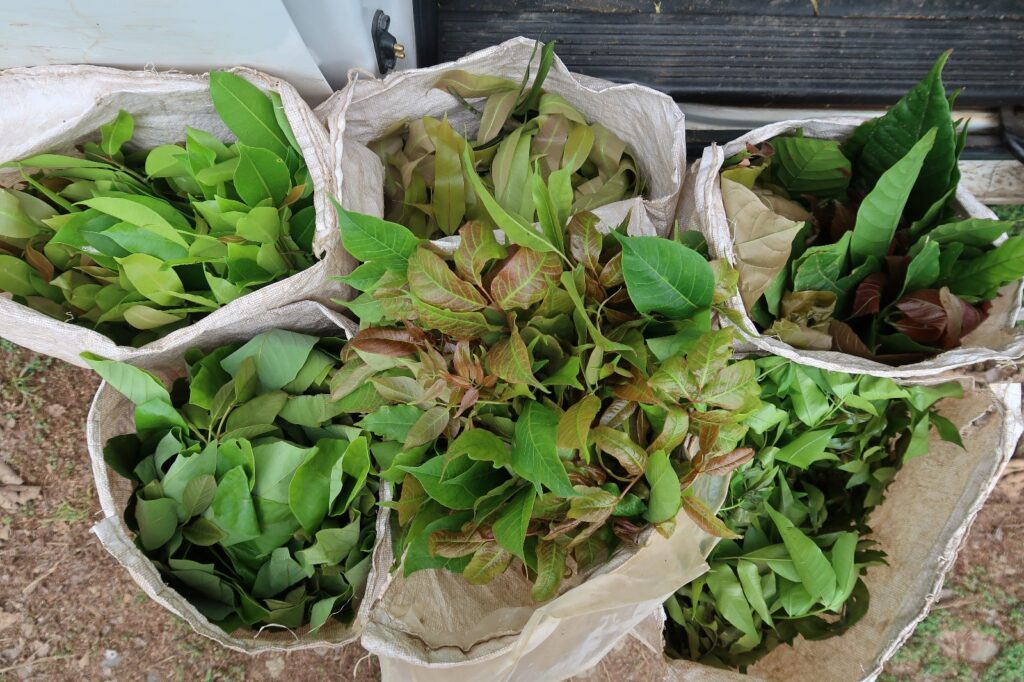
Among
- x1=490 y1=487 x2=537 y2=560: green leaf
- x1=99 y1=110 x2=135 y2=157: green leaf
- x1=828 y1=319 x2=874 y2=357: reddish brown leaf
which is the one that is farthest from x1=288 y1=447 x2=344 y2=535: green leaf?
x1=828 y1=319 x2=874 y2=357: reddish brown leaf

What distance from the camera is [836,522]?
0.96 metres

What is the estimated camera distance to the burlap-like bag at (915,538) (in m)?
0.88

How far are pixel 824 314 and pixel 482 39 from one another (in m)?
0.71

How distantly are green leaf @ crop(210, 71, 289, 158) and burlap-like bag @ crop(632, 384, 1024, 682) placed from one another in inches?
31.7

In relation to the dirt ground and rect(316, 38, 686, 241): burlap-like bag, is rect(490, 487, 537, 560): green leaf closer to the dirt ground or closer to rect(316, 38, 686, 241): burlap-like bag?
rect(316, 38, 686, 241): burlap-like bag

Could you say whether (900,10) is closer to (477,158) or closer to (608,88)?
(608,88)

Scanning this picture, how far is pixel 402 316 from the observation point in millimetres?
670

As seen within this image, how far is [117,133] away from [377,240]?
0.42 meters

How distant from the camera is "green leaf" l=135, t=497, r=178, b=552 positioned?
76 centimetres

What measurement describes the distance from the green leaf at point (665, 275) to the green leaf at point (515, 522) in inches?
8.5

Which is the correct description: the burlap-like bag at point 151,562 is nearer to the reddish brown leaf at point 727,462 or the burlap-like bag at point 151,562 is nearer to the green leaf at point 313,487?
the green leaf at point 313,487

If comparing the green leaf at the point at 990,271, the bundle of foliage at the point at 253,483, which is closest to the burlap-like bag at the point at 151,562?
the bundle of foliage at the point at 253,483

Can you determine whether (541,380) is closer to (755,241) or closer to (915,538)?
(755,241)

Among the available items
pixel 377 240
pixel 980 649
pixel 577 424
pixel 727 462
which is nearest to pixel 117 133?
pixel 377 240
